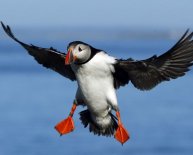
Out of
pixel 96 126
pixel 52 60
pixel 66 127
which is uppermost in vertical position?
pixel 52 60

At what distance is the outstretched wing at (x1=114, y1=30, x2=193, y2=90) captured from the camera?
379 inches

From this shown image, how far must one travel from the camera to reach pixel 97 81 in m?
9.45

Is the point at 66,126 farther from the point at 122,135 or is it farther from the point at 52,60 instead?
the point at 52,60

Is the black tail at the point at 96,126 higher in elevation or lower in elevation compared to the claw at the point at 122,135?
higher

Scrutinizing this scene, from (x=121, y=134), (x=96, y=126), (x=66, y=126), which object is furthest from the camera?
(x=96, y=126)

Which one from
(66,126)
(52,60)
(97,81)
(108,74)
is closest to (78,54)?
(97,81)

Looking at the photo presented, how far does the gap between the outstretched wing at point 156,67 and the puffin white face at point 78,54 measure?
55 cm

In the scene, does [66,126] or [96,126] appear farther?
[96,126]

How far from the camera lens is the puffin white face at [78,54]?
883 cm

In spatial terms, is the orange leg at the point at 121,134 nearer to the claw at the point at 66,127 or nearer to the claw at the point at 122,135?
the claw at the point at 122,135

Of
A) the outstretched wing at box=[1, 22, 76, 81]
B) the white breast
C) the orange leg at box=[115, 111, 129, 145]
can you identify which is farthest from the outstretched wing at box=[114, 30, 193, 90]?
the outstretched wing at box=[1, 22, 76, 81]

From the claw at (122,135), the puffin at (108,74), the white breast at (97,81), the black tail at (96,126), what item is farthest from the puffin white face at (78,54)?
the black tail at (96,126)

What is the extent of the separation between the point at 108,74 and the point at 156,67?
1.96ft

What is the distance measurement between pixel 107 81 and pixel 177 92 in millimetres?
29507
